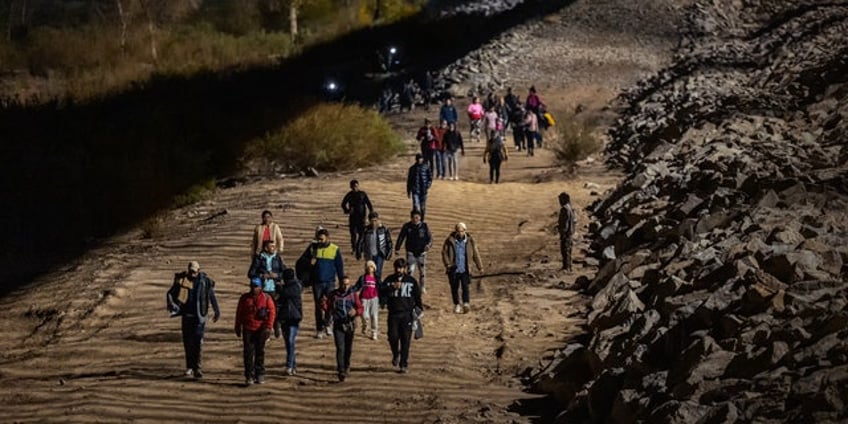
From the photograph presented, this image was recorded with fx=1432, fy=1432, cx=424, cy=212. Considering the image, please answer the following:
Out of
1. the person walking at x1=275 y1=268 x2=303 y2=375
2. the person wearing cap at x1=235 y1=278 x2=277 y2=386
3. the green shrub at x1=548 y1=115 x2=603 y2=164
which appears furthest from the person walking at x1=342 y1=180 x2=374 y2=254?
the green shrub at x1=548 y1=115 x2=603 y2=164

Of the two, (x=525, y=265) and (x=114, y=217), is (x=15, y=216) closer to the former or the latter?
(x=114, y=217)

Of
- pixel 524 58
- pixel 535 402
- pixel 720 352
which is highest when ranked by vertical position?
pixel 524 58

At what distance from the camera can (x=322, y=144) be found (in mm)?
32750

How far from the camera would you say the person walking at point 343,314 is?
14.3 meters

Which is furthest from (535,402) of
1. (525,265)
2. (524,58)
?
(524,58)

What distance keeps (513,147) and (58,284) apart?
17.2 m

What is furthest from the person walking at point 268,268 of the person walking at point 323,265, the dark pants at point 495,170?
the dark pants at point 495,170

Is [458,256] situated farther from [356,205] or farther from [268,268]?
[356,205]

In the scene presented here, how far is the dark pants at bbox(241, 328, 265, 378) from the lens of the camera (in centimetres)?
1423

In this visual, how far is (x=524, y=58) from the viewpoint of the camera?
52844 mm

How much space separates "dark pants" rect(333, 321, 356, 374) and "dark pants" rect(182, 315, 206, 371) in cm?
142

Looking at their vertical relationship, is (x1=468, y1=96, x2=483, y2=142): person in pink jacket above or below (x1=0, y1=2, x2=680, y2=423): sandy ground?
above

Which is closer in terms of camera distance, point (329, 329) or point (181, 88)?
point (329, 329)

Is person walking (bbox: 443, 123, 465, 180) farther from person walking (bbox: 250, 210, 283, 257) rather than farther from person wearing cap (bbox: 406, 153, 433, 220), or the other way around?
person walking (bbox: 250, 210, 283, 257)
